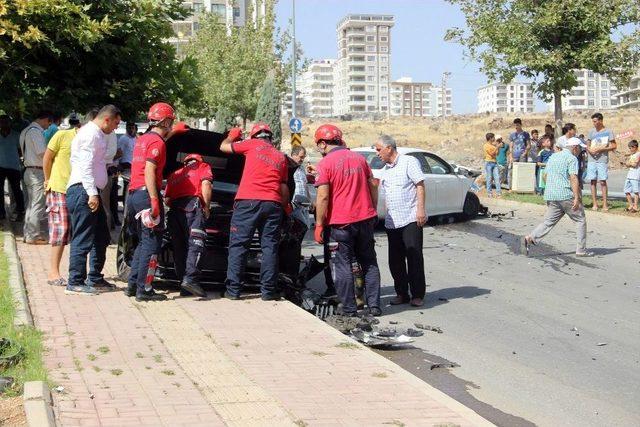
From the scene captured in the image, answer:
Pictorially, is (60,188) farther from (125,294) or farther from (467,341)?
(467,341)

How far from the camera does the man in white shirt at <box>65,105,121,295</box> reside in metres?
9.59

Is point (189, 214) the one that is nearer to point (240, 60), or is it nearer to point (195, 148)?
point (195, 148)

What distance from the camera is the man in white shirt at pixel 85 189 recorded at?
959 centimetres

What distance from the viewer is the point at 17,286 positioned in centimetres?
946

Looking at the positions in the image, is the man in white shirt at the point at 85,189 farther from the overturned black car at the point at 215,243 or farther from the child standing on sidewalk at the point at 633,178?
the child standing on sidewalk at the point at 633,178

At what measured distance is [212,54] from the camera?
51.8m

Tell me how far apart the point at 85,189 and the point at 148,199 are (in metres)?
0.69

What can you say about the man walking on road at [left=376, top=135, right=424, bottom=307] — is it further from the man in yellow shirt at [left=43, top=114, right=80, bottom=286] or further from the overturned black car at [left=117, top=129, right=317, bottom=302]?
the man in yellow shirt at [left=43, top=114, right=80, bottom=286]

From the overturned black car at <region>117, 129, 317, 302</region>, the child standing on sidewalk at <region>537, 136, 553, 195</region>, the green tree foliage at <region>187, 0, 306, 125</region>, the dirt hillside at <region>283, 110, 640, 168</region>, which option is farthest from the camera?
the dirt hillside at <region>283, 110, 640, 168</region>

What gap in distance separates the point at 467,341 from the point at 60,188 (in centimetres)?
477

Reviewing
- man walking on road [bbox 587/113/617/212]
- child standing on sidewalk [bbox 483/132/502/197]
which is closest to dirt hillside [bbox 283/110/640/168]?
child standing on sidewalk [bbox 483/132/502/197]

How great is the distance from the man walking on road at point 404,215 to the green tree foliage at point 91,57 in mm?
5275

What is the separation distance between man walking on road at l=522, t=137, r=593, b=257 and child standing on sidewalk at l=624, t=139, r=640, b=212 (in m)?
5.15

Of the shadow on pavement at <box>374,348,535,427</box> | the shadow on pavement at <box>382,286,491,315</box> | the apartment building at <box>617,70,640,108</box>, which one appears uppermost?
the apartment building at <box>617,70,640,108</box>
